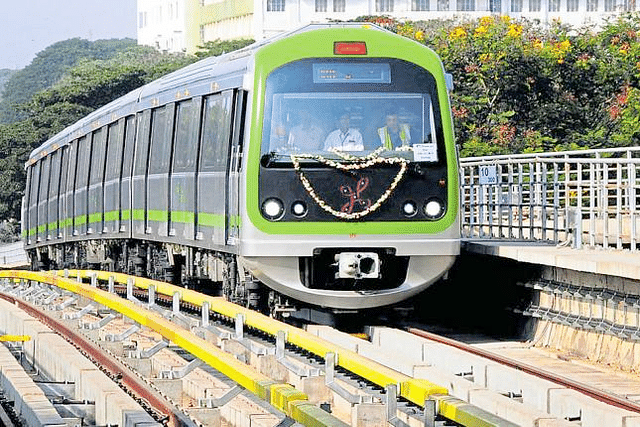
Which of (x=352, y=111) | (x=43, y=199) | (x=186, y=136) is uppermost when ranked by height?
(x=352, y=111)

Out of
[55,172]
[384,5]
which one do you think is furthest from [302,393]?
[384,5]

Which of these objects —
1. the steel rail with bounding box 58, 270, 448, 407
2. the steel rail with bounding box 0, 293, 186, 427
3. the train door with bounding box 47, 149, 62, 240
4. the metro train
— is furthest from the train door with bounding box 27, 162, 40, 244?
the metro train

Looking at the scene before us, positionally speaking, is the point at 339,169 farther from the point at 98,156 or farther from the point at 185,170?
the point at 98,156

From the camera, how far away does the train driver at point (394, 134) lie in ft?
52.0

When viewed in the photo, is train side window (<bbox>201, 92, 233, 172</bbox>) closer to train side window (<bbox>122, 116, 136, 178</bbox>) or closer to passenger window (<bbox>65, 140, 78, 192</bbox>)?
train side window (<bbox>122, 116, 136, 178</bbox>)

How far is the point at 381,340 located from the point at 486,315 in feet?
10.1

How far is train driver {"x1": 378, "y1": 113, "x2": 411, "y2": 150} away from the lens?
15852 mm

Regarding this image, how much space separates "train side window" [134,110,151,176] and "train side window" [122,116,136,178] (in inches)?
Result: 15.9

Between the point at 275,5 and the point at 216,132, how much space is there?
252 feet

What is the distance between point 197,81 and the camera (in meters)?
18.7

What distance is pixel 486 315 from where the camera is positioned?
18.8m

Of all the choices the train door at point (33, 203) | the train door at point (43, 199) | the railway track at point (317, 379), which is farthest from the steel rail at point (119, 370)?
the train door at point (33, 203)

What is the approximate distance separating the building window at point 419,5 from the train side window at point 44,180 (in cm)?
6216

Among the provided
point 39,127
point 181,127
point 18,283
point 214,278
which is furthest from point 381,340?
point 39,127
